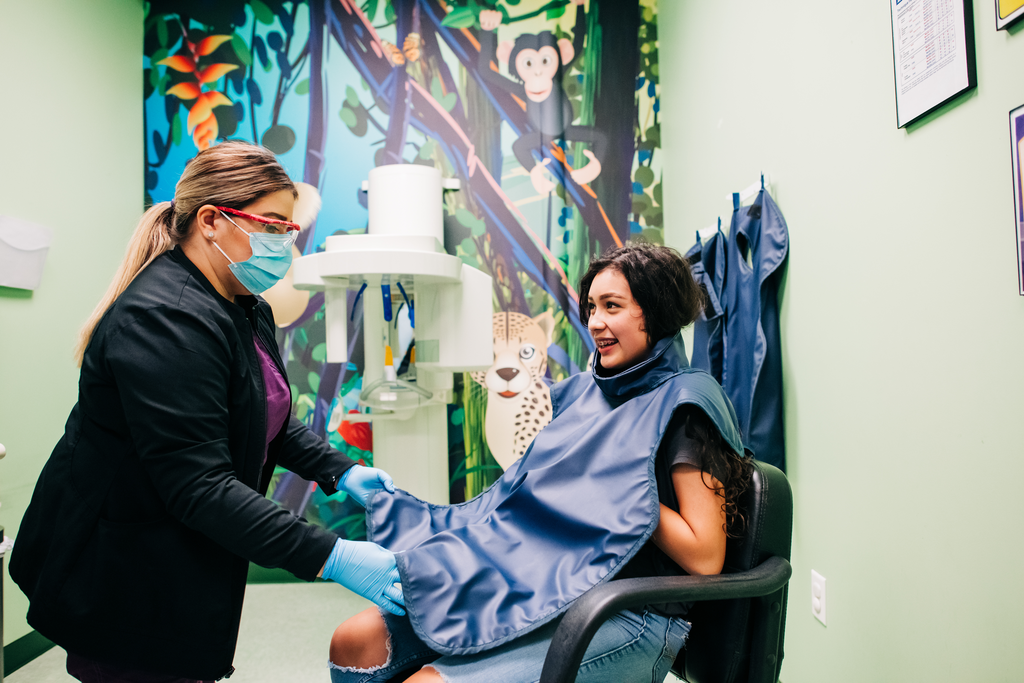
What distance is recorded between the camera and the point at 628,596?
2.82ft

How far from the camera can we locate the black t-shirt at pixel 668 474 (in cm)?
103

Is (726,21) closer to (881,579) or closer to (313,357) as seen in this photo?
(881,579)

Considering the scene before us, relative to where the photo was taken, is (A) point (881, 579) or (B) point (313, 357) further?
Answer: (B) point (313, 357)

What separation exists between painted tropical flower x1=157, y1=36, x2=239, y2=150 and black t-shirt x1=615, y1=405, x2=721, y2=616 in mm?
2447

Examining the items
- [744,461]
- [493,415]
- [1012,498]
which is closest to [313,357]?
[493,415]

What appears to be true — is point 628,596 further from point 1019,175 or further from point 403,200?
point 403,200

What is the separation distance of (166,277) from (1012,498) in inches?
56.2

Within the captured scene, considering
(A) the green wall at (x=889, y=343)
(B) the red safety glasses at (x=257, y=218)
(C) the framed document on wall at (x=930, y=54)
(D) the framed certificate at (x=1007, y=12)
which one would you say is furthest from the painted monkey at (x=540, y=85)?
(D) the framed certificate at (x=1007, y=12)

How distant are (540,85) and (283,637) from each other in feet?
8.03

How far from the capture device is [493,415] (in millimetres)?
2586

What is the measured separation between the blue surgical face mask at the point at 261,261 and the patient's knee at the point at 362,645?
66 cm

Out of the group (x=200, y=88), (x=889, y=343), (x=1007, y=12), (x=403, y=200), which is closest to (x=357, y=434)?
(x=403, y=200)

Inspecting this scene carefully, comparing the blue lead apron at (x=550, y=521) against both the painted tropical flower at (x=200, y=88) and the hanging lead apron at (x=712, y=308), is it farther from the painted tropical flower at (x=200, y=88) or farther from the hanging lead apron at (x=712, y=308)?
the painted tropical flower at (x=200, y=88)

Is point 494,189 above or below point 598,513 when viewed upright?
above
